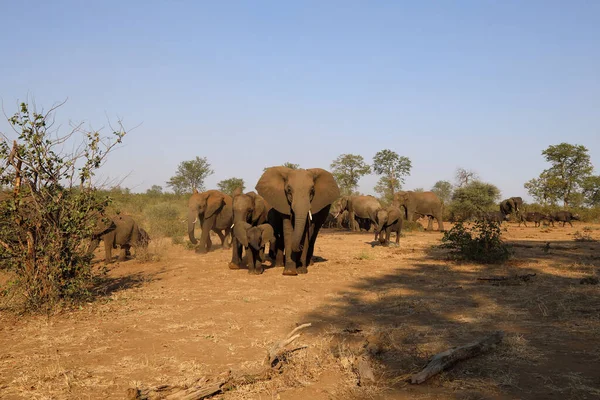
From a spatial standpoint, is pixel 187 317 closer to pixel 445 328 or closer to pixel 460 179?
pixel 445 328

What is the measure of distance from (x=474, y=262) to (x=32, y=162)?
10727 mm

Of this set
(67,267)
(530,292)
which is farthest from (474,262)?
(67,267)

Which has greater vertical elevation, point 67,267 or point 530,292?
point 67,267

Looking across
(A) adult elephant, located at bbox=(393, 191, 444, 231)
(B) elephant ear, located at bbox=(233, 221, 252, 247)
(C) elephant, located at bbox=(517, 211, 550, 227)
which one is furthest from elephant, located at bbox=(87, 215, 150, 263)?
(C) elephant, located at bbox=(517, 211, 550, 227)

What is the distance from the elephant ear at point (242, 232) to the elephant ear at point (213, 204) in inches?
158

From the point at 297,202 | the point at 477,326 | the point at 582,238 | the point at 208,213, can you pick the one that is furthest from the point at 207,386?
the point at 582,238

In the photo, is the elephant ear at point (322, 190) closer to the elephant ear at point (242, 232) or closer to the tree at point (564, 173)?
the elephant ear at point (242, 232)

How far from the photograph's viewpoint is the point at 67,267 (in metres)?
7.70

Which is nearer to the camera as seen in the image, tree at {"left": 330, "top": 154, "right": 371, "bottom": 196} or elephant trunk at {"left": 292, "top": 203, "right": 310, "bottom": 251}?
elephant trunk at {"left": 292, "top": 203, "right": 310, "bottom": 251}

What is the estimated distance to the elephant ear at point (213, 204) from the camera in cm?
1534

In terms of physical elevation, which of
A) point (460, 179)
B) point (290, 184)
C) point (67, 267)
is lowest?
point (67, 267)

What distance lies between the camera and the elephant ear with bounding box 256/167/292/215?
11.6 meters

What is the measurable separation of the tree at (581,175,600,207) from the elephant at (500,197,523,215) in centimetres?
1564

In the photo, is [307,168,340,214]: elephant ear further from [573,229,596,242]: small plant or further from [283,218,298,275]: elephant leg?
[573,229,596,242]: small plant
